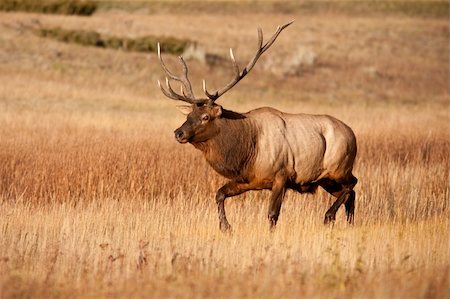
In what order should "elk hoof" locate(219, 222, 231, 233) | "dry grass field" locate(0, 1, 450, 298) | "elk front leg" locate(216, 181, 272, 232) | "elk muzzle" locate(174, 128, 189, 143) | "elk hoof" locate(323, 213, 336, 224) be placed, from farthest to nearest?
1. "elk hoof" locate(323, 213, 336, 224)
2. "elk front leg" locate(216, 181, 272, 232)
3. "elk hoof" locate(219, 222, 231, 233)
4. "elk muzzle" locate(174, 128, 189, 143)
5. "dry grass field" locate(0, 1, 450, 298)

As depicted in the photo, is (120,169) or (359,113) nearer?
(120,169)

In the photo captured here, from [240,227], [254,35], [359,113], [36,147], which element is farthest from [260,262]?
[254,35]

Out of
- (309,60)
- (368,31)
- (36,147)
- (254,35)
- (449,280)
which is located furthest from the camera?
(368,31)

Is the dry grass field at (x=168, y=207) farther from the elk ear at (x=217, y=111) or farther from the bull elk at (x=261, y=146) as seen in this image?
the elk ear at (x=217, y=111)

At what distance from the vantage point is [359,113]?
94.8 feet

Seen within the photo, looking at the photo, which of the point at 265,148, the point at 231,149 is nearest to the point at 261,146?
the point at 265,148

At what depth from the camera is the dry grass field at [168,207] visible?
8047mm

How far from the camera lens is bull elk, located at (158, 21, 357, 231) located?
10797 mm

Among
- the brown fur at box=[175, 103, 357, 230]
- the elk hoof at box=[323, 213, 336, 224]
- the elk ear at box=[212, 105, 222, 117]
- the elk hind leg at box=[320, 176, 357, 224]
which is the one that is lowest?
the elk hoof at box=[323, 213, 336, 224]

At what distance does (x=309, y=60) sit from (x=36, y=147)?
2527 centimetres

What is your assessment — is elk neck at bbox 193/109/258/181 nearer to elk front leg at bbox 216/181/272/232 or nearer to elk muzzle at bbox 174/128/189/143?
elk front leg at bbox 216/181/272/232

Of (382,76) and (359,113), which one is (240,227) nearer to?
(359,113)

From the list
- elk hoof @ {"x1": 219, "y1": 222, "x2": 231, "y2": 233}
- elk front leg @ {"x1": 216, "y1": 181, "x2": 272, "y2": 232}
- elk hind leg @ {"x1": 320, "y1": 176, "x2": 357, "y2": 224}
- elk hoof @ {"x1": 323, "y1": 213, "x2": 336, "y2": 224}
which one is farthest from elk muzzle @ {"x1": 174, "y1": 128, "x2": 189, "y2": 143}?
elk hoof @ {"x1": 323, "y1": 213, "x2": 336, "y2": 224}

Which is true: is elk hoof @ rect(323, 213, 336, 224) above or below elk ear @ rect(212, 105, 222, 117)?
below
